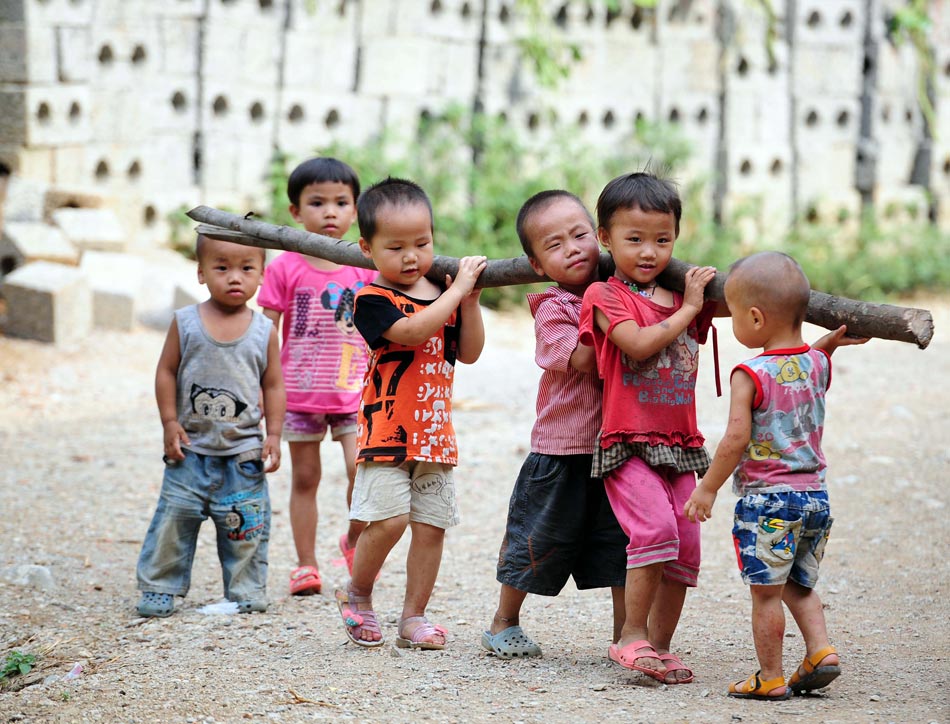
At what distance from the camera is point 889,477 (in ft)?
17.2

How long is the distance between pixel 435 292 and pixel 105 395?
14.0ft

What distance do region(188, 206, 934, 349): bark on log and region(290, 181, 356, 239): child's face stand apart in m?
0.47

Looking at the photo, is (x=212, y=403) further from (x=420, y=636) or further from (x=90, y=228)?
(x=90, y=228)

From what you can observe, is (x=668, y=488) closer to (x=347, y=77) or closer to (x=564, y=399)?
(x=564, y=399)

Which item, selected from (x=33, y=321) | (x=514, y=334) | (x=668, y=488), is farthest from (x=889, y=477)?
(x=33, y=321)

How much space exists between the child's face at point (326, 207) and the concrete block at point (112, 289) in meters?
4.35

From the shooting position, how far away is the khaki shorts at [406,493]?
316 centimetres

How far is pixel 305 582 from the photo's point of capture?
388 cm

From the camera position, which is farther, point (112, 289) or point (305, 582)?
point (112, 289)

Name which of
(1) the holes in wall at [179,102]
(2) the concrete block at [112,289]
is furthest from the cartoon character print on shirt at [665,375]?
(1) the holes in wall at [179,102]

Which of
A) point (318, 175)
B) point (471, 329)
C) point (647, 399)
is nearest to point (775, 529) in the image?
point (647, 399)

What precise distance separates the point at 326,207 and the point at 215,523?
118 cm

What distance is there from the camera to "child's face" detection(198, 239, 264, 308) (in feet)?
11.8

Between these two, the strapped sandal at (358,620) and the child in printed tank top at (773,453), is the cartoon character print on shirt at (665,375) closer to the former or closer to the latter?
the child in printed tank top at (773,453)
